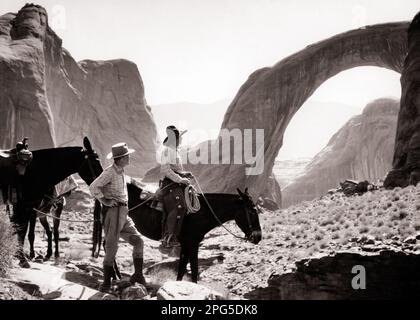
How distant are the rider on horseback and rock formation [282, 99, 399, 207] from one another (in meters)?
58.8

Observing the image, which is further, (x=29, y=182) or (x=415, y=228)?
(x=415, y=228)

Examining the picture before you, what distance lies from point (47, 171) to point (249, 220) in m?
3.78

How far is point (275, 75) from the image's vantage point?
2794 centimetres

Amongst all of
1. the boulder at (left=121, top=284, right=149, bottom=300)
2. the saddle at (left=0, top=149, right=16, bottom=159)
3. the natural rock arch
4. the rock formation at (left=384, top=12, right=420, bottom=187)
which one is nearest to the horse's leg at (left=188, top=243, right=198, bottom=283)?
the boulder at (left=121, top=284, right=149, bottom=300)

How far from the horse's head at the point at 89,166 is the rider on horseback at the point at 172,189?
115cm

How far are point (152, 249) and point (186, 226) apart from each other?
300 inches

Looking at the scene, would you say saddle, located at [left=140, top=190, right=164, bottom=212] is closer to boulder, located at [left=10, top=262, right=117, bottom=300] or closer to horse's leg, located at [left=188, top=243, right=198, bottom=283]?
horse's leg, located at [left=188, top=243, right=198, bottom=283]

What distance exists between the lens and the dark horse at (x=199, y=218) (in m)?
8.13

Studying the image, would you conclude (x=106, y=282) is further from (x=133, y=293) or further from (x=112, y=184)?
(x=112, y=184)

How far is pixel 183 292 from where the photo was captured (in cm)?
546

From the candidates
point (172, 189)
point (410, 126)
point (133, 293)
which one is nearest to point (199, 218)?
point (172, 189)

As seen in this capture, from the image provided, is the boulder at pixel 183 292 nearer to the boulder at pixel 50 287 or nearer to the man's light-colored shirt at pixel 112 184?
the boulder at pixel 50 287
